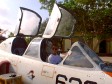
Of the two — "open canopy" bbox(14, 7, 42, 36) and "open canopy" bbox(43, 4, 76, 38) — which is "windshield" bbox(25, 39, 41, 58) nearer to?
"open canopy" bbox(43, 4, 76, 38)

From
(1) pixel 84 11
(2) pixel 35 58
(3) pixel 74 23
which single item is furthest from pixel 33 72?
(1) pixel 84 11

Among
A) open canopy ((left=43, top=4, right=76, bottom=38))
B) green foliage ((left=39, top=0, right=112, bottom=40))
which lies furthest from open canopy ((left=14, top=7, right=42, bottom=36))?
green foliage ((left=39, top=0, right=112, bottom=40))

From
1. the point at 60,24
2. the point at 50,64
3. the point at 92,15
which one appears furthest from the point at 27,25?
the point at 92,15

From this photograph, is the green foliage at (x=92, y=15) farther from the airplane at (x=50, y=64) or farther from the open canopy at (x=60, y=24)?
the open canopy at (x=60, y=24)

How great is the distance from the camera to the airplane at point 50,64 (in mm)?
6719

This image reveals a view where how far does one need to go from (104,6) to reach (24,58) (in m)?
19.1

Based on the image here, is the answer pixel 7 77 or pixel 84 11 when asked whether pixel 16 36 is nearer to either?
pixel 7 77

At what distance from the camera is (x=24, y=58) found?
27.6ft

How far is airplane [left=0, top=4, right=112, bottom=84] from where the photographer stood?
672 cm

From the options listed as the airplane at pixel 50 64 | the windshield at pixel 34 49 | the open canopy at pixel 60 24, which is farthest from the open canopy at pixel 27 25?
the open canopy at pixel 60 24

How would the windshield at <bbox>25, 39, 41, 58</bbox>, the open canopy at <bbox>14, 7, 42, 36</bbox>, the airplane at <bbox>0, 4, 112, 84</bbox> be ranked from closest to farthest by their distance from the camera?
the airplane at <bbox>0, 4, 112, 84</bbox>, the windshield at <bbox>25, 39, 41, 58</bbox>, the open canopy at <bbox>14, 7, 42, 36</bbox>

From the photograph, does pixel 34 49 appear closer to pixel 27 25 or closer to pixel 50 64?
pixel 50 64

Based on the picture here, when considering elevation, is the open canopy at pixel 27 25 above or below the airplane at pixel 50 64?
above

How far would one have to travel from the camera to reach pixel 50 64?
747 cm
